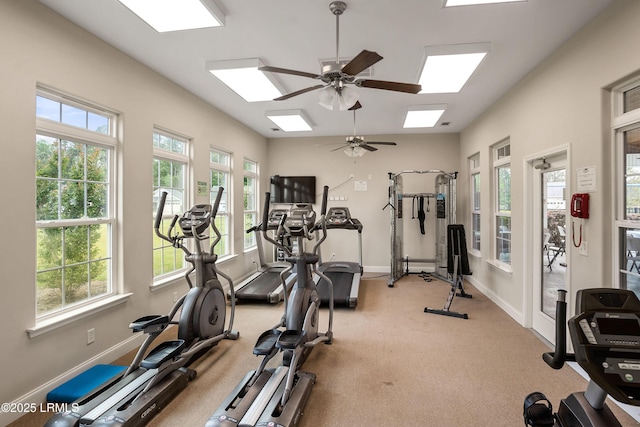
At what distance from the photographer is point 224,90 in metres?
4.22

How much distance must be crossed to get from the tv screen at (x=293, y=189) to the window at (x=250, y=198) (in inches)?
19.1

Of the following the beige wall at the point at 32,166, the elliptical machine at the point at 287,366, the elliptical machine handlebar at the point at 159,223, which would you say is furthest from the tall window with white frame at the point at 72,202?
the elliptical machine at the point at 287,366

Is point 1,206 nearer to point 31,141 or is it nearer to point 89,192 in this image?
point 31,141

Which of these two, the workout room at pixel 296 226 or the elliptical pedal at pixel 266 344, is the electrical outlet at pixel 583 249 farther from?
the elliptical pedal at pixel 266 344

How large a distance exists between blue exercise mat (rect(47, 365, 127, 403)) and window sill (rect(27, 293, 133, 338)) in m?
0.44

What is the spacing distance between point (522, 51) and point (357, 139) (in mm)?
2344

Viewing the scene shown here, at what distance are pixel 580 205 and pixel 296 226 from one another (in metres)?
2.45

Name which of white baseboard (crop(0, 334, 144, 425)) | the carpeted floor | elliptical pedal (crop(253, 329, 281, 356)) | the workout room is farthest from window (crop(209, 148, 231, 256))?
elliptical pedal (crop(253, 329, 281, 356))

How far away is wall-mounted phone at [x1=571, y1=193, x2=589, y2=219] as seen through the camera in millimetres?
2625

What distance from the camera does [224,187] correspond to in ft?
17.9

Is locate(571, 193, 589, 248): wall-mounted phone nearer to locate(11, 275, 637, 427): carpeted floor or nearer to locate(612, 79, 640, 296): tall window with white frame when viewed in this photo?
locate(612, 79, 640, 296): tall window with white frame

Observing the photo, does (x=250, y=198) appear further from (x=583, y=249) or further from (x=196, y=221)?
(x=583, y=249)

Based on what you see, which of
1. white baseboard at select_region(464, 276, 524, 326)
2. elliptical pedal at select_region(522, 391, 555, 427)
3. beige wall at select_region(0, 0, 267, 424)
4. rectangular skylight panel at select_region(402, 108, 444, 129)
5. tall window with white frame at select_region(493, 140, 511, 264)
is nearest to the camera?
elliptical pedal at select_region(522, 391, 555, 427)

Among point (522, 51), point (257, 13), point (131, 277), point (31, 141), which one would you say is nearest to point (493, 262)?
point (522, 51)
